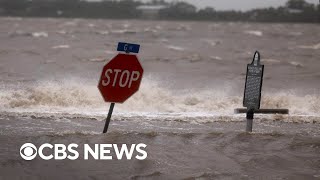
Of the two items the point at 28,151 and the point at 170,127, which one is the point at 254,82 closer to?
the point at 170,127

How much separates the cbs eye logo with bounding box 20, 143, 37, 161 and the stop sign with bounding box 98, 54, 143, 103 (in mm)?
1106

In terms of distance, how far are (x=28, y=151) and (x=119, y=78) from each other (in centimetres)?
146

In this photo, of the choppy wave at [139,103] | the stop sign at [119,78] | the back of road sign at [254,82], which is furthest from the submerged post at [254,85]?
the choppy wave at [139,103]

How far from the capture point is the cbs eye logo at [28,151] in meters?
6.09

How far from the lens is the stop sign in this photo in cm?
693

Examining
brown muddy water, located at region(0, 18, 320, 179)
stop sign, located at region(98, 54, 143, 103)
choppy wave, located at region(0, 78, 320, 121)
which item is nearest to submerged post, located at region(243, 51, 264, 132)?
brown muddy water, located at region(0, 18, 320, 179)

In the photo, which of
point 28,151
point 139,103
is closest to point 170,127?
point 28,151

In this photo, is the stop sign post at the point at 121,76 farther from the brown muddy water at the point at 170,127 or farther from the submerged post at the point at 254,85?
the submerged post at the point at 254,85

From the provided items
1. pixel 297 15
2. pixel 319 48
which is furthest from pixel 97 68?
pixel 297 15

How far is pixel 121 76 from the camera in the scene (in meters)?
6.98

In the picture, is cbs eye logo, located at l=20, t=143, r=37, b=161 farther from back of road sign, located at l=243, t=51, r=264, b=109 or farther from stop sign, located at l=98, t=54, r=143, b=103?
back of road sign, located at l=243, t=51, r=264, b=109

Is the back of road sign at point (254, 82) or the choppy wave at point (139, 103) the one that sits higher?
the back of road sign at point (254, 82)

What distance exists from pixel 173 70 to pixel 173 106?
34.4ft

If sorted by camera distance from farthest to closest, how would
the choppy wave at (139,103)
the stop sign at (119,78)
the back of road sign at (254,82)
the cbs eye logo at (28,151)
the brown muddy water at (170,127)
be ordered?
the choppy wave at (139,103) < the back of road sign at (254,82) < the stop sign at (119,78) < the cbs eye logo at (28,151) < the brown muddy water at (170,127)
